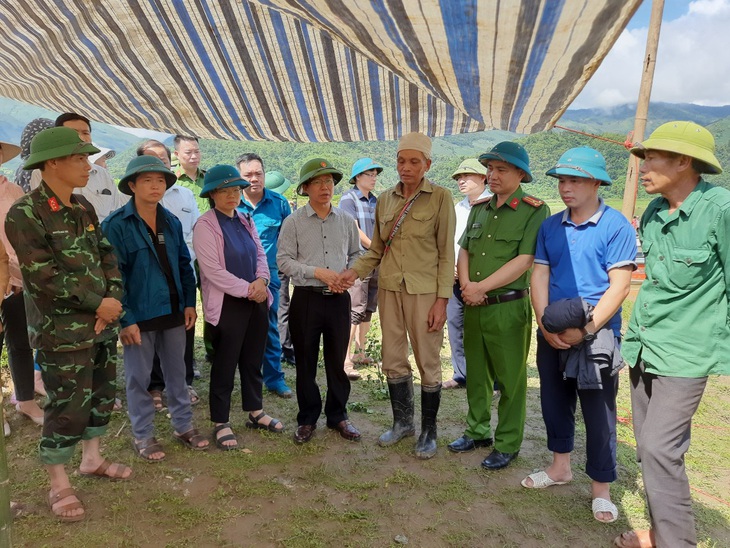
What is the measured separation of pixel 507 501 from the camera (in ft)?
9.71

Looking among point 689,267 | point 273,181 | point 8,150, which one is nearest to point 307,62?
point 8,150

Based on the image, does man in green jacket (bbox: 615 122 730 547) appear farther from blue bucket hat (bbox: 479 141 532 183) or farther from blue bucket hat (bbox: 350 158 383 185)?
blue bucket hat (bbox: 350 158 383 185)

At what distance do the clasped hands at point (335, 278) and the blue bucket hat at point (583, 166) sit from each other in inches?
57.5

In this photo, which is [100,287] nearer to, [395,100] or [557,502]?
[395,100]

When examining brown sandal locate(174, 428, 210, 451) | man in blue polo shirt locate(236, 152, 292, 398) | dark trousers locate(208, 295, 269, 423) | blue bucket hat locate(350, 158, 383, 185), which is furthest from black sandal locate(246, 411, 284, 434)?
blue bucket hat locate(350, 158, 383, 185)

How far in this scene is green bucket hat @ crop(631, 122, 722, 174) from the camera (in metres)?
2.13

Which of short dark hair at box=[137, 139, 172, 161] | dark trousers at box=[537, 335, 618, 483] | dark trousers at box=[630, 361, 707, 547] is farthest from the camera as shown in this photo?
short dark hair at box=[137, 139, 172, 161]

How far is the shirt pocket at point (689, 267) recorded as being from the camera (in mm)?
2141

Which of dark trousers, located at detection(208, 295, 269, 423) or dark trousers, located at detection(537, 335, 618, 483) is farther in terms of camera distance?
dark trousers, located at detection(208, 295, 269, 423)

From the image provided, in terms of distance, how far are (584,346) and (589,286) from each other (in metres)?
0.33

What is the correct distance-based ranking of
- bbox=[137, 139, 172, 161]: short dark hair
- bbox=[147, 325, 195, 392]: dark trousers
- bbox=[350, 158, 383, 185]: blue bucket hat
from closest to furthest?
bbox=[137, 139, 172, 161]: short dark hair, bbox=[147, 325, 195, 392]: dark trousers, bbox=[350, 158, 383, 185]: blue bucket hat

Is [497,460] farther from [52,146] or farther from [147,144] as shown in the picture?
[147,144]

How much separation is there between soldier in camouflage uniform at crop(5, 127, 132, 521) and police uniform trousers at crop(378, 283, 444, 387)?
1.72m

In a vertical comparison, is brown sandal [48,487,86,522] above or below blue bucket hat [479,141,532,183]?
below
